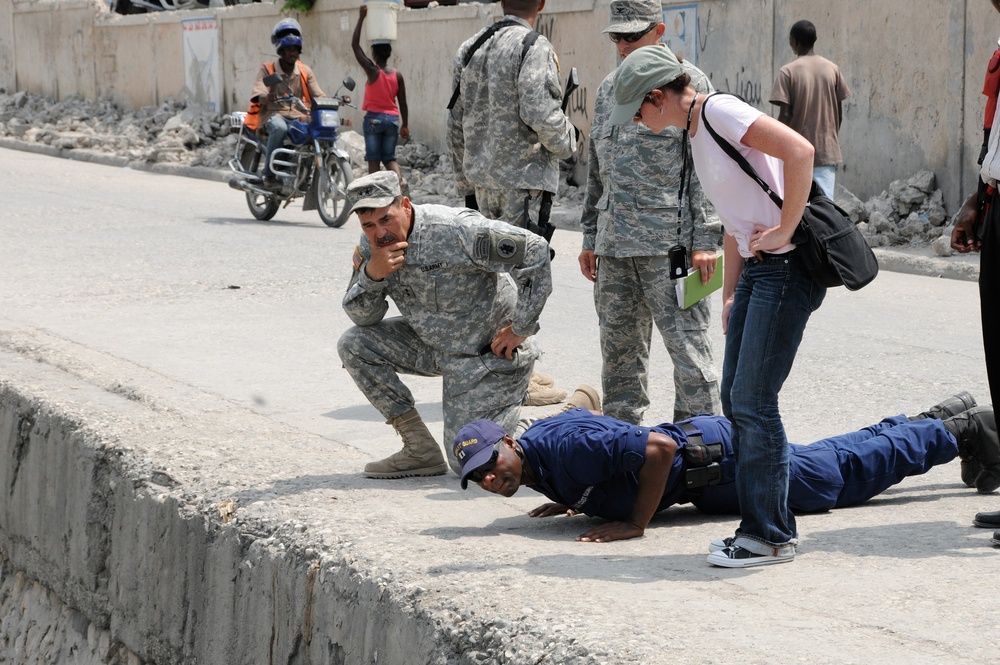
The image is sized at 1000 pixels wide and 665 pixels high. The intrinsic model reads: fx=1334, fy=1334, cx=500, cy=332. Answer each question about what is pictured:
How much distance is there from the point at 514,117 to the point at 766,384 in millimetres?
2489

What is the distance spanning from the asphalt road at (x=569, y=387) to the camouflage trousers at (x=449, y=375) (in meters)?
0.26

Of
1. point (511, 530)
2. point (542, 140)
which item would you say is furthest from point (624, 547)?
point (542, 140)

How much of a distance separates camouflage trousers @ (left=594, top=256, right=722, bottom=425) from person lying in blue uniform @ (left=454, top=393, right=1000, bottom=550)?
69cm

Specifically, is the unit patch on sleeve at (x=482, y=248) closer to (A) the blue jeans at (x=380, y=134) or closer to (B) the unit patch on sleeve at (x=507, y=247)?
(B) the unit patch on sleeve at (x=507, y=247)

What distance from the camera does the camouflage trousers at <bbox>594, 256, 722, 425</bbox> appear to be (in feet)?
15.8

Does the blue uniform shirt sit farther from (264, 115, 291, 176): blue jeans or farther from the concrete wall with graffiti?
(264, 115, 291, 176): blue jeans

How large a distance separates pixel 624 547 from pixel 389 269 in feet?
4.11

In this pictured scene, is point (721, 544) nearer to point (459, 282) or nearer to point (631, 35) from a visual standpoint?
point (459, 282)

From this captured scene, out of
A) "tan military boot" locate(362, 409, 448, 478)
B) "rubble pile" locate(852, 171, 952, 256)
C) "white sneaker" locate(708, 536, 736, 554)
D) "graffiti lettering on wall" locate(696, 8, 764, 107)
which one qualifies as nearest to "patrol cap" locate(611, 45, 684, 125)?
"white sneaker" locate(708, 536, 736, 554)

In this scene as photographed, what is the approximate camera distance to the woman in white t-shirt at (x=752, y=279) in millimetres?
3441

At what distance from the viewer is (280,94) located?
1296cm

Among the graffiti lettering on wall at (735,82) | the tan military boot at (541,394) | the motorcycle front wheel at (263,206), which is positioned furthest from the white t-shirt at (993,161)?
the motorcycle front wheel at (263,206)

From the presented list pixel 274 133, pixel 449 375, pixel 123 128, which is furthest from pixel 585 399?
pixel 123 128

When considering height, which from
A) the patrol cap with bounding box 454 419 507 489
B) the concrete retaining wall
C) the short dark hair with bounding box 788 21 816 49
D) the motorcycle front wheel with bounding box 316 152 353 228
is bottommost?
the concrete retaining wall
